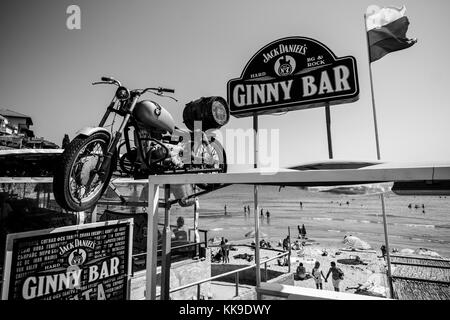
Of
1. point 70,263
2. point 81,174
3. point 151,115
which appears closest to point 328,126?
point 151,115

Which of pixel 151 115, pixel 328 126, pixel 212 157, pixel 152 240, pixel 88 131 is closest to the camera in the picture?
pixel 88 131

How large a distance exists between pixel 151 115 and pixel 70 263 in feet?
8.63

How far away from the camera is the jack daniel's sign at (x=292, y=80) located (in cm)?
665

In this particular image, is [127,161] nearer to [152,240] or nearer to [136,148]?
[136,148]

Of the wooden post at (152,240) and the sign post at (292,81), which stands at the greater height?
the sign post at (292,81)

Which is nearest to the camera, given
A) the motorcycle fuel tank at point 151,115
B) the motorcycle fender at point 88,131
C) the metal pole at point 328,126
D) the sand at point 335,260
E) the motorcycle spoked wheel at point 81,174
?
the motorcycle spoked wheel at point 81,174

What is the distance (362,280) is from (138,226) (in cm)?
1594

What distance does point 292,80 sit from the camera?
7.10m

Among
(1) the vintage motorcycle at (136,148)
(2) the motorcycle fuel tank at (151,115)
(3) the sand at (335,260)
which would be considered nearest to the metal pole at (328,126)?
(1) the vintage motorcycle at (136,148)

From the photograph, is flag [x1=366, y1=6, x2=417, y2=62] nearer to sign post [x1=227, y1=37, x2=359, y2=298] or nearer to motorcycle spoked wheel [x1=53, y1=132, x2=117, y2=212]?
sign post [x1=227, y1=37, x2=359, y2=298]

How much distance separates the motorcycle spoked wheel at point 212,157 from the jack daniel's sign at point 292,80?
1.30 meters

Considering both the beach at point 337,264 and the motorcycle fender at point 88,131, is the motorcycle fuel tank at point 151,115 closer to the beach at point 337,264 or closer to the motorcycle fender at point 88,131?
the motorcycle fender at point 88,131

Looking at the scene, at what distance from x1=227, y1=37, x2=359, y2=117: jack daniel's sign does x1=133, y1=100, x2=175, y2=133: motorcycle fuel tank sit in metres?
3.13
